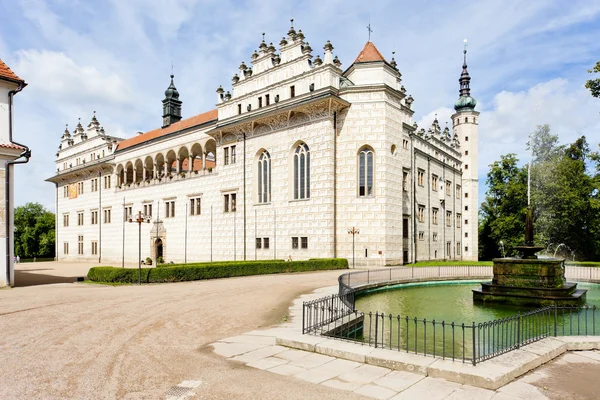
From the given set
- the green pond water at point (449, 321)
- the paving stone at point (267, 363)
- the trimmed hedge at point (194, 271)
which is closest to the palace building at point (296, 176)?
the trimmed hedge at point (194, 271)

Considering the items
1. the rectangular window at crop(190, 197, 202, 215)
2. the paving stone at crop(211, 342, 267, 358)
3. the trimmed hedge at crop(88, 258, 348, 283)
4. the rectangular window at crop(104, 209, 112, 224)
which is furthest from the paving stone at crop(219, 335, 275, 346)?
the rectangular window at crop(104, 209, 112, 224)

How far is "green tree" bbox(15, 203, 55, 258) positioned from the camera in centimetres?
7875

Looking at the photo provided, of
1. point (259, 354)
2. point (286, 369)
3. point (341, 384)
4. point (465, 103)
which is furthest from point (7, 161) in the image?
point (465, 103)

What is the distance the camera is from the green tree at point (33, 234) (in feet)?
258

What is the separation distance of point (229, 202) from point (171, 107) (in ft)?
80.1

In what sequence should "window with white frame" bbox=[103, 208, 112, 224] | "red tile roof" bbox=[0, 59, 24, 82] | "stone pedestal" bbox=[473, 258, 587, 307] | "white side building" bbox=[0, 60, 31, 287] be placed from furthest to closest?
1. "window with white frame" bbox=[103, 208, 112, 224]
2. "red tile roof" bbox=[0, 59, 24, 82]
3. "white side building" bbox=[0, 60, 31, 287]
4. "stone pedestal" bbox=[473, 258, 587, 307]

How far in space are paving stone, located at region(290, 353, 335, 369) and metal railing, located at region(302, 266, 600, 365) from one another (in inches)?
39.7

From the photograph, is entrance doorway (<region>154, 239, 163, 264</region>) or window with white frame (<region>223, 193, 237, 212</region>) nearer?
window with white frame (<region>223, 193, 237, 212</region>)

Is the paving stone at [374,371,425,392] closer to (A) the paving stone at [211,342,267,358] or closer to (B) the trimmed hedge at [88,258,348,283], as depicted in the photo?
(A) the paving stone at [211,342,267,358]

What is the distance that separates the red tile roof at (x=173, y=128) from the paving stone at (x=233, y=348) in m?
39.3

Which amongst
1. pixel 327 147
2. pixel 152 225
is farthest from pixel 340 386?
pixel 152 225

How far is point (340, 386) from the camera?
641cm

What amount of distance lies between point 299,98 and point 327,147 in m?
5.24

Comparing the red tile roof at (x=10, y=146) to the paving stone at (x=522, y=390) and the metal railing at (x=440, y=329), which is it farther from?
the paving stone at (x=522, y=390)
